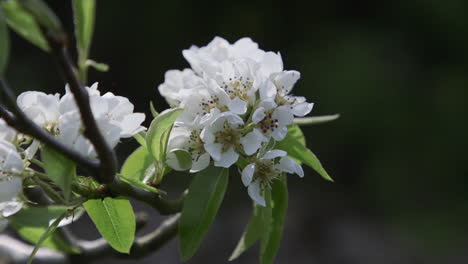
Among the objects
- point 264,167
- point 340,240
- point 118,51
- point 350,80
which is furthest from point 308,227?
point 264,167

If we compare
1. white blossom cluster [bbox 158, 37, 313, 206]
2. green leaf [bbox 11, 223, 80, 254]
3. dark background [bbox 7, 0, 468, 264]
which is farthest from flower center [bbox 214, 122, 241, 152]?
dark background [bbox 7, 0, 468, 264]

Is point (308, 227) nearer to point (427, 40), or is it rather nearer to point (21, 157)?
point (427, 40)

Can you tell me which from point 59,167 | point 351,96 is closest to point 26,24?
point 59,167

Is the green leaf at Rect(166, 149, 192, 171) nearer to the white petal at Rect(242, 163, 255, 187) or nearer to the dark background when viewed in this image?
the white petal at Rect(242, 163, 255, 187)

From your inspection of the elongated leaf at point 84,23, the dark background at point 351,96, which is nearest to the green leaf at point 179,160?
the elongated leaf at point 84,23

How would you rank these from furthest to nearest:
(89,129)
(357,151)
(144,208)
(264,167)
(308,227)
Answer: (357,151) < (308,227) < (144,208) < (264,167) < (89,129)

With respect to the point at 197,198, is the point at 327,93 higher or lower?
lower
